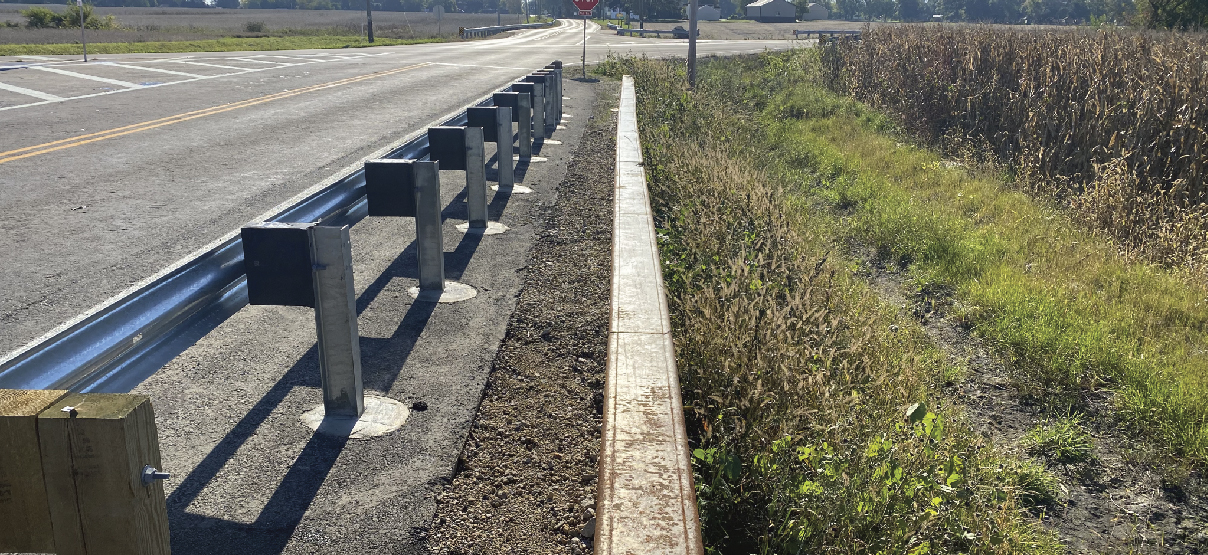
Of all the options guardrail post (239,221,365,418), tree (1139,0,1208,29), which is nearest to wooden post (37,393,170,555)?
guardrail post (239,221,365,418)

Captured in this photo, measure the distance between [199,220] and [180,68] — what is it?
1664 centimetres

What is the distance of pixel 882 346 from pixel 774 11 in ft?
379

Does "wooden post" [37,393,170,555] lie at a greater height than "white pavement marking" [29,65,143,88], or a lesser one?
lesser

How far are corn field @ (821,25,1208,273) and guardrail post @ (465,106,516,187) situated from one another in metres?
5.62

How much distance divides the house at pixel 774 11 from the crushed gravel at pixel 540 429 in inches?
4418

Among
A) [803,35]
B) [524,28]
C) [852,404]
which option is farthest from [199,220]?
[524,28]

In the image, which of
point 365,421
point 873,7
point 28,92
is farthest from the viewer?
point 873,7

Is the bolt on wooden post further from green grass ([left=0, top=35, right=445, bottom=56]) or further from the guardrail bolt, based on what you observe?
green grass ([left=0, top=35, right=445, bottom=56])

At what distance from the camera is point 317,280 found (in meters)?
3.41

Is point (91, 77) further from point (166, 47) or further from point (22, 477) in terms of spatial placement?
point (22, 477)

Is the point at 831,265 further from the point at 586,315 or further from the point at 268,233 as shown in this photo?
the point at 268,233

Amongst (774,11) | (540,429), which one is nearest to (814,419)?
(540,429)

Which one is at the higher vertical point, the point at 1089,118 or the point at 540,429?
the point at 1089,118

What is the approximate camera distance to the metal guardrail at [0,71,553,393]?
6.82ft
